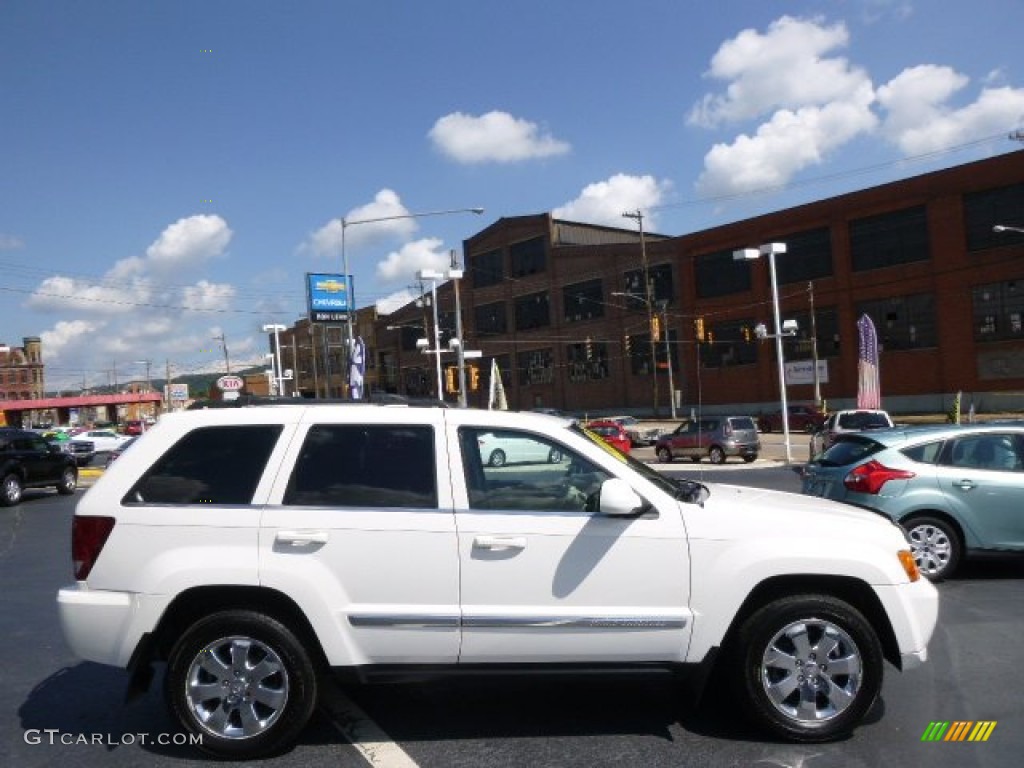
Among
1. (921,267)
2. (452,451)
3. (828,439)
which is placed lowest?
(828,439)

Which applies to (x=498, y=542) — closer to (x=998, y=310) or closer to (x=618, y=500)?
(x=618, y=500)

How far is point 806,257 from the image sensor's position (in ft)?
186

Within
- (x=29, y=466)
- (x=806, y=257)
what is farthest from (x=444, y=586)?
(x=806, y=257)

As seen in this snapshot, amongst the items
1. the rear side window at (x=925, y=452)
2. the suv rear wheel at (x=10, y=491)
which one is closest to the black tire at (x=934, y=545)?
the rear side window at (x=925, y=452)

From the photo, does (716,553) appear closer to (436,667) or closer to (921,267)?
(436,667)

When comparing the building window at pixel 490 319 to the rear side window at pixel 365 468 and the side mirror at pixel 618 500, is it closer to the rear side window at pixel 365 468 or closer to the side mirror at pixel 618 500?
the rear side window at pixel 365 468

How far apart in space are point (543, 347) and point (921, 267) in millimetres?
32052

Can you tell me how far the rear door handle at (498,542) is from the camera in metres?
4.29

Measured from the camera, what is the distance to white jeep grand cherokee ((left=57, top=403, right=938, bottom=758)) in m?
4.29

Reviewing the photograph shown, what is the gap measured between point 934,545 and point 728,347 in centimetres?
5480

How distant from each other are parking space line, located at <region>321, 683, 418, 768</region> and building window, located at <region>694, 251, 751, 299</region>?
188 feet

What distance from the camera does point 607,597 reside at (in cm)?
430

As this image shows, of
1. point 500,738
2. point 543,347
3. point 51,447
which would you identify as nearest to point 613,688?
point 500,738

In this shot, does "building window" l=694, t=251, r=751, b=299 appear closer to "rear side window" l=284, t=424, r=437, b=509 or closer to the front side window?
the front side window
